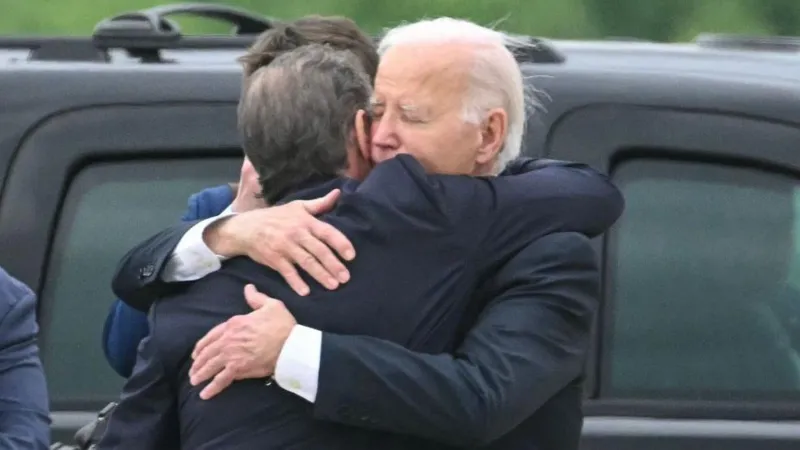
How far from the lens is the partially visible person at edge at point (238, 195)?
2523 mm

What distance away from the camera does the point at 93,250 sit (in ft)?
9.12

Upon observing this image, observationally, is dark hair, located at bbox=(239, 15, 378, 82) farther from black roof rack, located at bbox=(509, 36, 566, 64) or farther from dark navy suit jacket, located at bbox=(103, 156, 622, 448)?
dark navy suit jacket, located at bbox=(103, 156, 622, 448)

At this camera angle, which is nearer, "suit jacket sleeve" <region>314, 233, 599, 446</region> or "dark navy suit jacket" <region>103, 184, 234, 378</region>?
"suit jacket sleeve" <region>314, 233, 599, 446</region>

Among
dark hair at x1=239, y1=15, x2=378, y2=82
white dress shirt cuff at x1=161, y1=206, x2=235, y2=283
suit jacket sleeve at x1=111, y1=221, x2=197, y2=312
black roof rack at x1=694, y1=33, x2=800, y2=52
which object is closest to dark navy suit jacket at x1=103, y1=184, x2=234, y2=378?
dark hair at x1=239, y1=15, x2=378, y2=82

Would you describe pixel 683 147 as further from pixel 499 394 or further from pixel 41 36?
pixel 41 36

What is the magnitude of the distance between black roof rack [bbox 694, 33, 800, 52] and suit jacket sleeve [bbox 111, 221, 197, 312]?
1.70 metres

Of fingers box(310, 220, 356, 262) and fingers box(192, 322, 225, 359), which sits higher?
fingers box(310, 220, 356, 262)

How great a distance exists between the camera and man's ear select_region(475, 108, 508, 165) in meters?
2.13

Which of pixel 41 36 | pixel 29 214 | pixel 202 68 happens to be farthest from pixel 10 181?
pixel 41 36

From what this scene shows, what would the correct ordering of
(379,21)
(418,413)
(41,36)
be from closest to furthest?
(418,413)
(41,36)
(379,21)

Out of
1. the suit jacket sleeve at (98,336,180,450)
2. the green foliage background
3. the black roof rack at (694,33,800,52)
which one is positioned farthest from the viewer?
the green foliage background

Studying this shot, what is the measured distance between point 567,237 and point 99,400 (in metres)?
1.04

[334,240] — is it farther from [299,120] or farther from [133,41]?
[133,41]

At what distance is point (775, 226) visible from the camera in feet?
9.06
